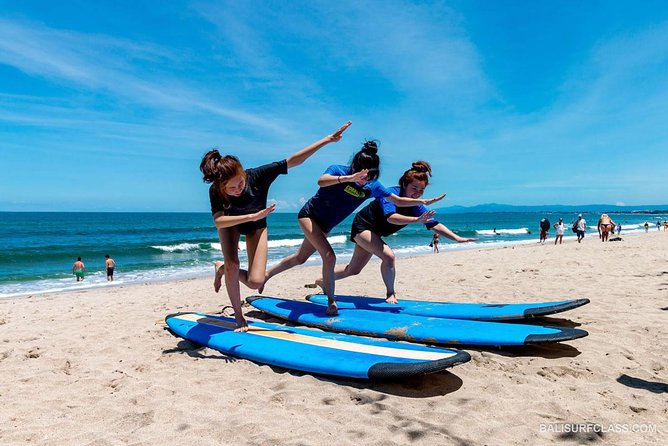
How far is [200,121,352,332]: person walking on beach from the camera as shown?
4.01 meters

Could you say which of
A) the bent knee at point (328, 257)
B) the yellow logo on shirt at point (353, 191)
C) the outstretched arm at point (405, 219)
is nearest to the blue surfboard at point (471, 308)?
the bent knee at point (328, 257)

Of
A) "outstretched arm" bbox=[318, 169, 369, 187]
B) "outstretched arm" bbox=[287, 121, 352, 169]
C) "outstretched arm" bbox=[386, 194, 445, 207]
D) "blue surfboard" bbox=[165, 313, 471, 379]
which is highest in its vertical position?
"outstretched arm" bbox=[287, 121, 352, 169]

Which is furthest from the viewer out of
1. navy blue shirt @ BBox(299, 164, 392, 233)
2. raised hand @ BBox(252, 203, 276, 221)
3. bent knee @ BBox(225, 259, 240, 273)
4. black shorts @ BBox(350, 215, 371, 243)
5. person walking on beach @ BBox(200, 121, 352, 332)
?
black shorts @ BBox(350, 215, 371, 243)

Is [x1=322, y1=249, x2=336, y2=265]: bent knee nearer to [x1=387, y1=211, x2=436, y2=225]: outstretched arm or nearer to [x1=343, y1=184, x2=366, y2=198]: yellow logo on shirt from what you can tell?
[x1=343, y1=184, x2=366, y2=198]: yellow logo on shirt

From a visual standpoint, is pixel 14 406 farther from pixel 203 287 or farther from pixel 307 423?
pixel 203 287

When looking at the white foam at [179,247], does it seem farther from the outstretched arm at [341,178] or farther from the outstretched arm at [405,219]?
the outstretched arm at [341,178]

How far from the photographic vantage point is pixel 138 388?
342 centimetres

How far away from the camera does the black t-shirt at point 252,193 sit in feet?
13.9

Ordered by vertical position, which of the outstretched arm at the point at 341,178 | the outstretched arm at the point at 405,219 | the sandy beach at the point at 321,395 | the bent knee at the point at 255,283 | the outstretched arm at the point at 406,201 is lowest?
the sandy beach at the point at 321,395

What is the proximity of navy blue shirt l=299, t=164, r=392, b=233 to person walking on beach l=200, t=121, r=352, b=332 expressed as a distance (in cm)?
57

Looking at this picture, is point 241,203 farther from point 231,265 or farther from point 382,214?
point 382,214

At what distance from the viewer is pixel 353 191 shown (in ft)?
15.8

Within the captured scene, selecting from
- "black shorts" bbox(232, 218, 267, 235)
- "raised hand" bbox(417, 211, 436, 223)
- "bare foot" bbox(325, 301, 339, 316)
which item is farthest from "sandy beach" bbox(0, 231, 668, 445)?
"raised hand" bbox(417, 211, 436, 223)

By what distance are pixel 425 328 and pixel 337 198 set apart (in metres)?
1.69
